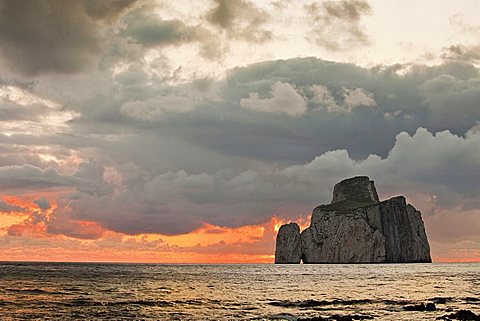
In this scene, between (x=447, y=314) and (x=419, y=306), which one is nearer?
(x=447, y=314)

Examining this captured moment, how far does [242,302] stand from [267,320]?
904 inches

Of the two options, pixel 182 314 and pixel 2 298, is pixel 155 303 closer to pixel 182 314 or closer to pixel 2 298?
pixel 182 314

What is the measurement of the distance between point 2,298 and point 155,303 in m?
23.4

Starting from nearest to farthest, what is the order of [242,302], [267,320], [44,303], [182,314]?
[267,320] < [182,314] < [44,303] < [242,302]

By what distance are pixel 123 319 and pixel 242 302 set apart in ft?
84.0

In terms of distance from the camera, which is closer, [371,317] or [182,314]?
[371,317]

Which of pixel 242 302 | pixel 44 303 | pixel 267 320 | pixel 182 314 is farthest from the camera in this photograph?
pixel 242 302

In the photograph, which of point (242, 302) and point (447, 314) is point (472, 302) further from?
point (242, 302)

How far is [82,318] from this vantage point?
58.6m

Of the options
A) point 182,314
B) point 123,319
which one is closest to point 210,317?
point 182,314

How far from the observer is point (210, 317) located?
60.8m

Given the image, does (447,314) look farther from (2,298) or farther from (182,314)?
(2,298)

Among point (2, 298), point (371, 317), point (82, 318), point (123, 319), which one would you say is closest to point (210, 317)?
point (123, 319)

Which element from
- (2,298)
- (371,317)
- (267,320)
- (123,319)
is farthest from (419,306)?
(2,298)
